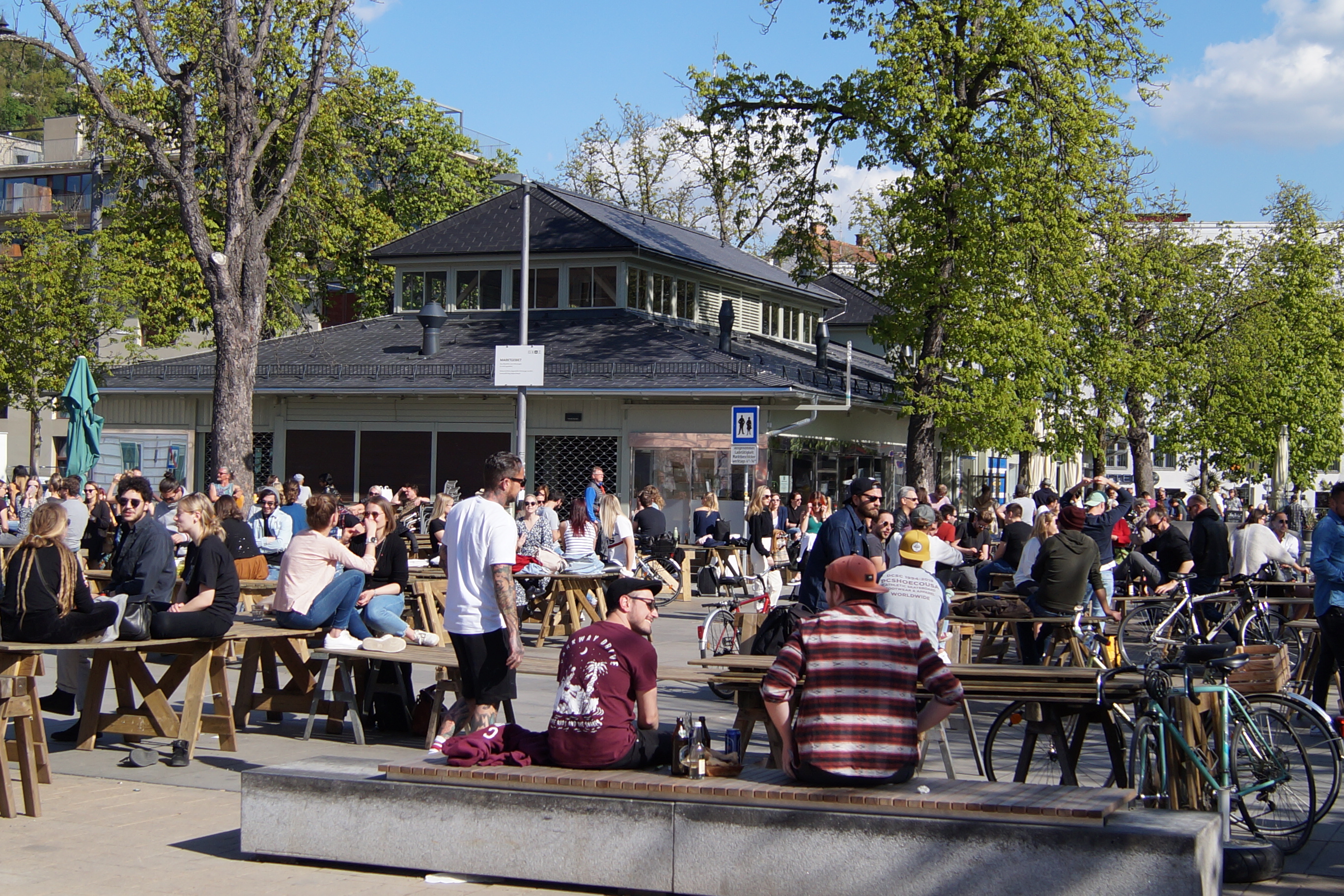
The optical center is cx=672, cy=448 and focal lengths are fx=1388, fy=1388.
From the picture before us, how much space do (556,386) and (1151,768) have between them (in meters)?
22.4

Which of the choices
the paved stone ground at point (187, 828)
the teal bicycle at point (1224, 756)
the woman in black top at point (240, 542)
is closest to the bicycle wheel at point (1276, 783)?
the teal bicycle at point (1224, 756)

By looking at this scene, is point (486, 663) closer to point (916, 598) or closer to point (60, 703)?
point (916, 598)

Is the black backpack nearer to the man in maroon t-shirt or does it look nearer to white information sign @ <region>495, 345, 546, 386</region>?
the man in maroon t-shirt

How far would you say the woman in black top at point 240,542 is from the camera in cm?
1348

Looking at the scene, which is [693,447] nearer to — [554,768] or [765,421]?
[765,421]

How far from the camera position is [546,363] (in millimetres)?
29172

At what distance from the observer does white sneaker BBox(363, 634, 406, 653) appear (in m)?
9.29

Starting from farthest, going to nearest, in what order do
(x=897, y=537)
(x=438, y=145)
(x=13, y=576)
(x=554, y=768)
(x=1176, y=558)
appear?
(x=438, y=145)
(x=1176, y=558)
(x=897, y=537)
(x=13, y=576)
(x=554, y=768)

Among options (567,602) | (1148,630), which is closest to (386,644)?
(567,602)

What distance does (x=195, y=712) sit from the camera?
879 cm

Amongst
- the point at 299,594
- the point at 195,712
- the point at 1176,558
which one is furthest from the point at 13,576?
the point at 1176,558

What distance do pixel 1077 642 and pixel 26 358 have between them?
120 ft

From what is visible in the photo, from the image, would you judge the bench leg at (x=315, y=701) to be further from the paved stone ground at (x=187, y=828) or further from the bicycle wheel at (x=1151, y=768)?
the bicycle wheel at (x=1151, y=768)

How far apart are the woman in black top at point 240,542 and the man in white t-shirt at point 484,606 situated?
20.8 ft
